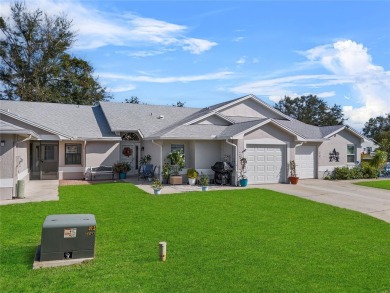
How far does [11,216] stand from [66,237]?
15.7 ft

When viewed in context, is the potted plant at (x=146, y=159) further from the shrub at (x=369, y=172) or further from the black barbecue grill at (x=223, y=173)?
the shrub at (x=369, y=172)

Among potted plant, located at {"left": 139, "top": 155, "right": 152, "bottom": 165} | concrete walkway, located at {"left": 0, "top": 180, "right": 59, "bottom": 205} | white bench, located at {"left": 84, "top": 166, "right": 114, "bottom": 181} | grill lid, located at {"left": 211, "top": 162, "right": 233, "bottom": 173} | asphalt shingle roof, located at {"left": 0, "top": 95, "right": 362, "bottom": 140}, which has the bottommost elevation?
concrete walkway, located at {"left": 0, "top": 180, "right": 59, "bottom": 205}

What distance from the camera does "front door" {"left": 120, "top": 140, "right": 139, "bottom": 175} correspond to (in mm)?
21656

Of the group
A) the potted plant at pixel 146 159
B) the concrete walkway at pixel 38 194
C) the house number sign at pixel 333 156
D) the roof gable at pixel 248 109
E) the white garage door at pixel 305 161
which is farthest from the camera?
the roof gable at pixel 248 109

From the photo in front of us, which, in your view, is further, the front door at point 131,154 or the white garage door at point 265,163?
the front door at point 131,154

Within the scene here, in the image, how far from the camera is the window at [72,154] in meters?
20.1

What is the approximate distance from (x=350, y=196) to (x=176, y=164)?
29.6 ft

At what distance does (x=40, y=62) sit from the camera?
3434 centimetres

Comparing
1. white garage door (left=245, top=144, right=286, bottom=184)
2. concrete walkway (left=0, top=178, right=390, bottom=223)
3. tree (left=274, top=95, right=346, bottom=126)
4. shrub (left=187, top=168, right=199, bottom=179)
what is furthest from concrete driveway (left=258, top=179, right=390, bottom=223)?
tree (left=274, top=95, right=346, bottom=126)

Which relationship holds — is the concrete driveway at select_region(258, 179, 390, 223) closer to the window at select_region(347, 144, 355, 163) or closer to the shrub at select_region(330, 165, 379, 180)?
the shrub at select_region(330, 165, 379, 180)

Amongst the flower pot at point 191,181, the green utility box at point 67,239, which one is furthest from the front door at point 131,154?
the green utility box at point 67,239

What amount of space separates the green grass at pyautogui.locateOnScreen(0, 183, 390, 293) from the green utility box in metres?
0.29

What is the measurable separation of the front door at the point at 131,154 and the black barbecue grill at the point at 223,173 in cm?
684

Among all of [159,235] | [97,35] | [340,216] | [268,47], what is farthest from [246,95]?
[159,235]
